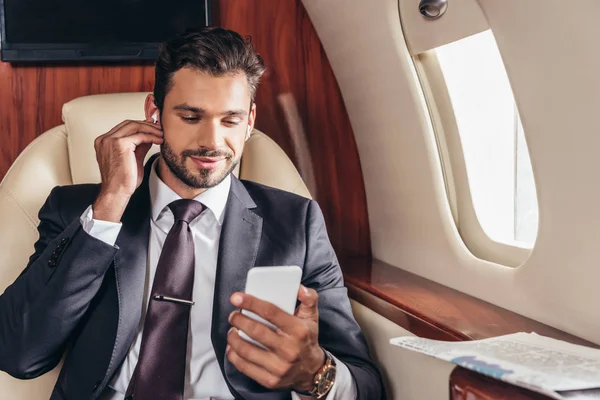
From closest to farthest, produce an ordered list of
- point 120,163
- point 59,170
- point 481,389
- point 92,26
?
point 481,389, point 120,163, point 59,170, point 92,26

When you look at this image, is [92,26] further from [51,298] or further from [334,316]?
[334,316]

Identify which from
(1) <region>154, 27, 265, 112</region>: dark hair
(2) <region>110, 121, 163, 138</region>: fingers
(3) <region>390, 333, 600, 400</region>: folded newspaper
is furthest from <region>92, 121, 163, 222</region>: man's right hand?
(3) <region>390, 333, 600, 400</region>: folded newspaper

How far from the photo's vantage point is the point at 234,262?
161 centimetres

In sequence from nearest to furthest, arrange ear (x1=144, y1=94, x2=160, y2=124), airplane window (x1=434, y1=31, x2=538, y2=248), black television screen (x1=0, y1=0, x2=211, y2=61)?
ear (x1=144, y1=94, x2=160, y2=124) < airplane window (x1=434, y1=31, x2=538, y2=248) < black television screen (x1=0, y1=0, x2=211, y2=61)

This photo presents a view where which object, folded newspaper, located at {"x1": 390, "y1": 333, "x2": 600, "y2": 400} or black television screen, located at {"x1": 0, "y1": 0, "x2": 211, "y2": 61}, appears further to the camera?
black television screen, located at {"x1": 0, "y1": 0, "x2": 211, "y2": 61}

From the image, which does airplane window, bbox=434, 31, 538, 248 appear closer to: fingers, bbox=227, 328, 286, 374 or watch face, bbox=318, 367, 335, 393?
watch face, bbox=318, 367, 335, 393

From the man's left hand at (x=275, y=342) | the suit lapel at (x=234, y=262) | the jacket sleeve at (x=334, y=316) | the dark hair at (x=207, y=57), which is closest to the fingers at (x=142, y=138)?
the dark hair at (x=207, y=57)

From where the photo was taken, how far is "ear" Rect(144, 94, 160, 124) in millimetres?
1742

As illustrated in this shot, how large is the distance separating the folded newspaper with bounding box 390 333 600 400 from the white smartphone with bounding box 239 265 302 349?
21 centimetres

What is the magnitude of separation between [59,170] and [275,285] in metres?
0.89

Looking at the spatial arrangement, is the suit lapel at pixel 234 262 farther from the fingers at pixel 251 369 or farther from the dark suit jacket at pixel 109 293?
the fingers at pixel 251 369

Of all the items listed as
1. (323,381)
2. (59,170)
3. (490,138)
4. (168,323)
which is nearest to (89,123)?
(59,170)

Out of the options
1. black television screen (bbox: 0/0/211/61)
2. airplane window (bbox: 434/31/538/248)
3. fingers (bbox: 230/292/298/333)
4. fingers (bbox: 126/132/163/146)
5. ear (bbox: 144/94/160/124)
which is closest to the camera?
fingers (bbox: 230/292/298/333)

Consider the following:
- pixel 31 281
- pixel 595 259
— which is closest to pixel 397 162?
pixel 595 259
